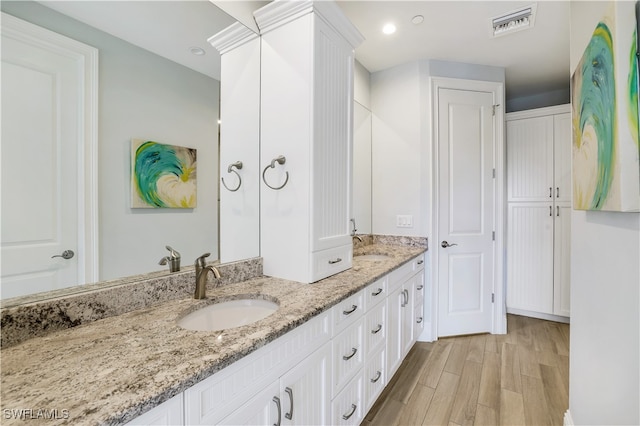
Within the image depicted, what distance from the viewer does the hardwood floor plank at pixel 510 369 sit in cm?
191

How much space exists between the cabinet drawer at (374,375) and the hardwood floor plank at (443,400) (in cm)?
Result: 32

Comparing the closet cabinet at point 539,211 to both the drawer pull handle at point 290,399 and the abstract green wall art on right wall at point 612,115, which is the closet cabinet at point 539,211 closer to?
the abstract green wall art on right wall at point 612,115

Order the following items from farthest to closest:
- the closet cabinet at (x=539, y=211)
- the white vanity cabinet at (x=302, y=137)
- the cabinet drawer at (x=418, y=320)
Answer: the closet cabinet at (x=539, y=211) → the cabinet drawer at (x=418, y=320) → the white vanity cabinet at (x=302, y=137)

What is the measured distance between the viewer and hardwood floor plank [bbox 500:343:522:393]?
6.26ft

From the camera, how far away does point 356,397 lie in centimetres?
138

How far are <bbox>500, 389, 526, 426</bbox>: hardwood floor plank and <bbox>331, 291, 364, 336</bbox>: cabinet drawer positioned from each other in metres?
1.16

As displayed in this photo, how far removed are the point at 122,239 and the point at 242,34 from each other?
123 centimetres

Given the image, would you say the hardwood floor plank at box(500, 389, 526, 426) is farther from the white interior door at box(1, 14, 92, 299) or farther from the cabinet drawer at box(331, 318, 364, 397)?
the white interior door at box(1, 14, 92, 299)

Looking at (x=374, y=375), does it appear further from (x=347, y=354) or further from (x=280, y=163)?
(x=280, y=163)

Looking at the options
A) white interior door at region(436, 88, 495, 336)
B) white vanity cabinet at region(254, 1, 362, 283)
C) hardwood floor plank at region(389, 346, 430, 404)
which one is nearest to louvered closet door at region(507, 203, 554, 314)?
white interior door at region(436, 88, 495, 336)

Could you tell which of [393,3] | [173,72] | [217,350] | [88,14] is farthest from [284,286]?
[393,3]

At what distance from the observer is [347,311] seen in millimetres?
1271

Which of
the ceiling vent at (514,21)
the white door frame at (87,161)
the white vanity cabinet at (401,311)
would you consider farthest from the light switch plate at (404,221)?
the white door frame at (87,161)

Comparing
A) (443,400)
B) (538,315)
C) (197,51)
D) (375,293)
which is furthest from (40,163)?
(538,315)
